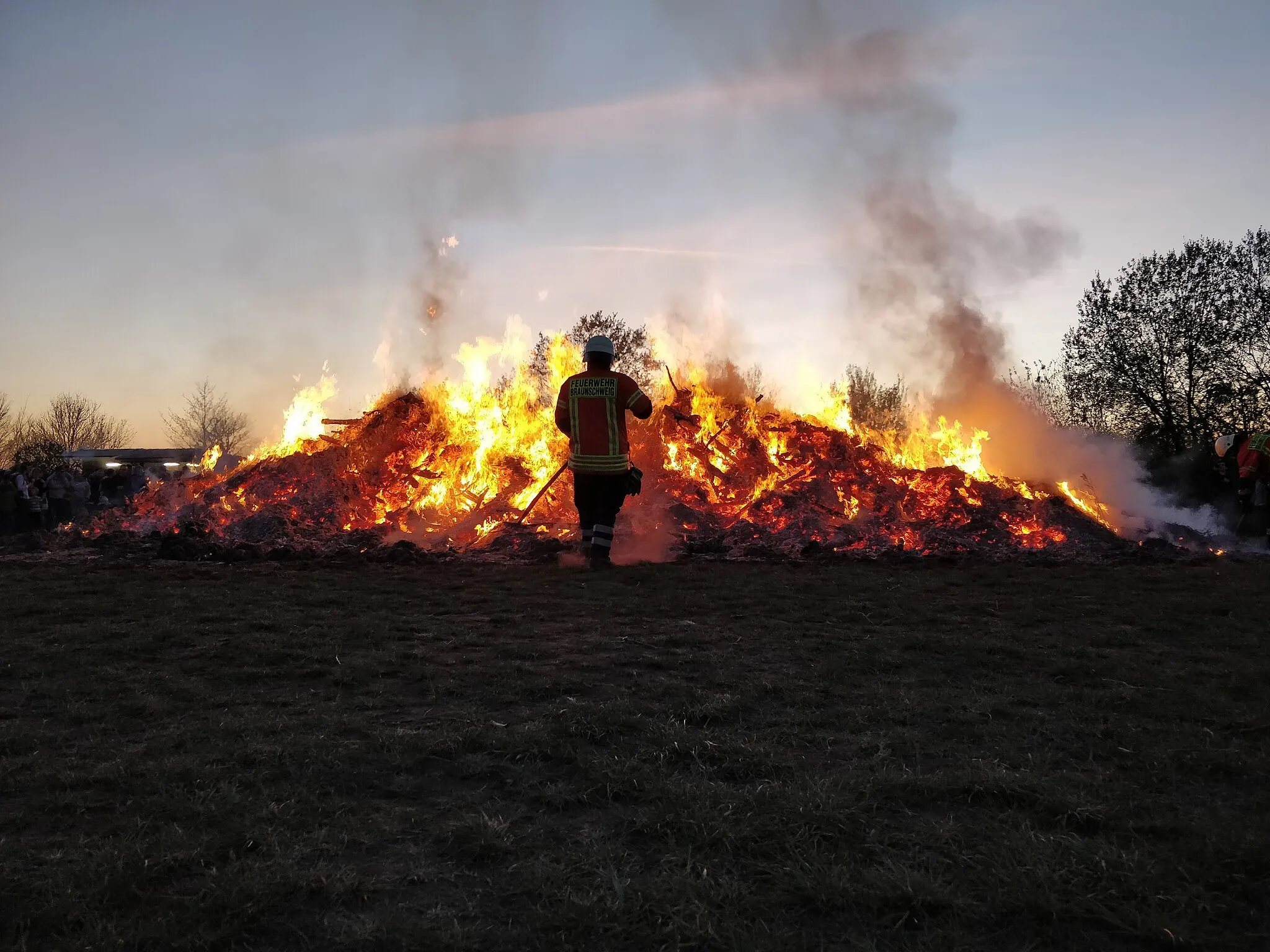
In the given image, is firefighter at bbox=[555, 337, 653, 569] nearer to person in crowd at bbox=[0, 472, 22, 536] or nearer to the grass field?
the grass field

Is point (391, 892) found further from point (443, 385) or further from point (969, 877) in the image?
point (443, 385)

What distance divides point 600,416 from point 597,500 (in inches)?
39.5

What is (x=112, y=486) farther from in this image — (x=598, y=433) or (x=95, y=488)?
(x=598, y=433)

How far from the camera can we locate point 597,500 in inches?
390

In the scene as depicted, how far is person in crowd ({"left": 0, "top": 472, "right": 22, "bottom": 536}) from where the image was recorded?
17.5 metres

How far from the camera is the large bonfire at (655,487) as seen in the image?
1195 cm

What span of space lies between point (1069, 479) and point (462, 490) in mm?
10238

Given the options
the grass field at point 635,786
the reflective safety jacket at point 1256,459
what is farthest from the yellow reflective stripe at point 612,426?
the reflective safety jacket at point 1256,459

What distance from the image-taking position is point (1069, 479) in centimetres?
1409

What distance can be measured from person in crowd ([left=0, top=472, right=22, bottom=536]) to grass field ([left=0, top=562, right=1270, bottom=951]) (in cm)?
1460

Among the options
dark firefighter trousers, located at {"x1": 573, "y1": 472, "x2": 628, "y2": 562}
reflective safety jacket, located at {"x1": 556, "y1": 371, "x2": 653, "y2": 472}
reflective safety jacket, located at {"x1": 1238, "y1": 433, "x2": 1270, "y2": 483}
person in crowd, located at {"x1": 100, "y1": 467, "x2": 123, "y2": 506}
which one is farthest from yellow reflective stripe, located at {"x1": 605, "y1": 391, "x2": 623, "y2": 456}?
person in crowd, located at {"x1": 100, "y1": 467, "x2": 123, "y2": 506}

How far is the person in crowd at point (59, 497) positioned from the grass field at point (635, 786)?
15.3m

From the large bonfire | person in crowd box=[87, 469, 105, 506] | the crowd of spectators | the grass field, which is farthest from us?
person in crowd box=[87, 469, 105, 506]

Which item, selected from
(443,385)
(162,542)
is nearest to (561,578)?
(162,542)
